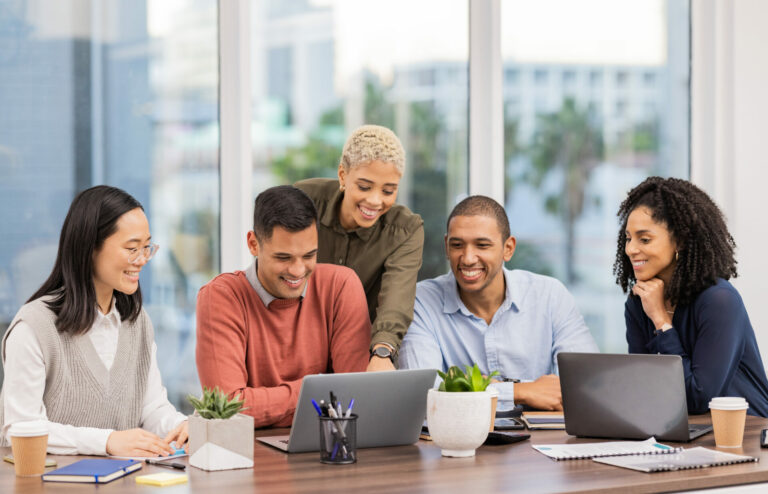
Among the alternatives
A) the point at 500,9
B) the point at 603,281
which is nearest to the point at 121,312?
the point at 500,9

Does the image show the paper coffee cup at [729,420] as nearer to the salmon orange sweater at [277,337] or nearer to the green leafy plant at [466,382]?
the green leafy plant at [466,382]

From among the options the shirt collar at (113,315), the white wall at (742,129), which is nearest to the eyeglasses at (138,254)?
the shirt collar at (113,315)

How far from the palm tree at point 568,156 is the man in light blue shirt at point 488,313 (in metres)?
1.23

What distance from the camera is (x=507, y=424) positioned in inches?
94.1

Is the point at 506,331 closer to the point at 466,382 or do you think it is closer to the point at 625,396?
the point at 625,396

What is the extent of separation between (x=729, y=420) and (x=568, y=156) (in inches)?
91.5

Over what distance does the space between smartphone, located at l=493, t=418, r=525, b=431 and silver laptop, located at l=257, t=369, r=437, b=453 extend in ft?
0.84

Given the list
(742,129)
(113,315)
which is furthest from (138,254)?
(742,129)

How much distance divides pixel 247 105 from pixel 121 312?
4.42 ft

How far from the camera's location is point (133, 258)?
7.75ft

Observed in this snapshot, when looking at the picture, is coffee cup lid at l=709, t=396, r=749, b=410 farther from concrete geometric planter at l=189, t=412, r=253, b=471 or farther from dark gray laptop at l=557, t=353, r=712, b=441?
concrete geometric planter at l=189, t=412, r=253, b=471

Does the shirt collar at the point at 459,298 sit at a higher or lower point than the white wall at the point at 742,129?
lower

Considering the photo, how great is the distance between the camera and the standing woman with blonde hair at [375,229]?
284cm

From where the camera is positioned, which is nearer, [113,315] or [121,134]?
[113,315]
